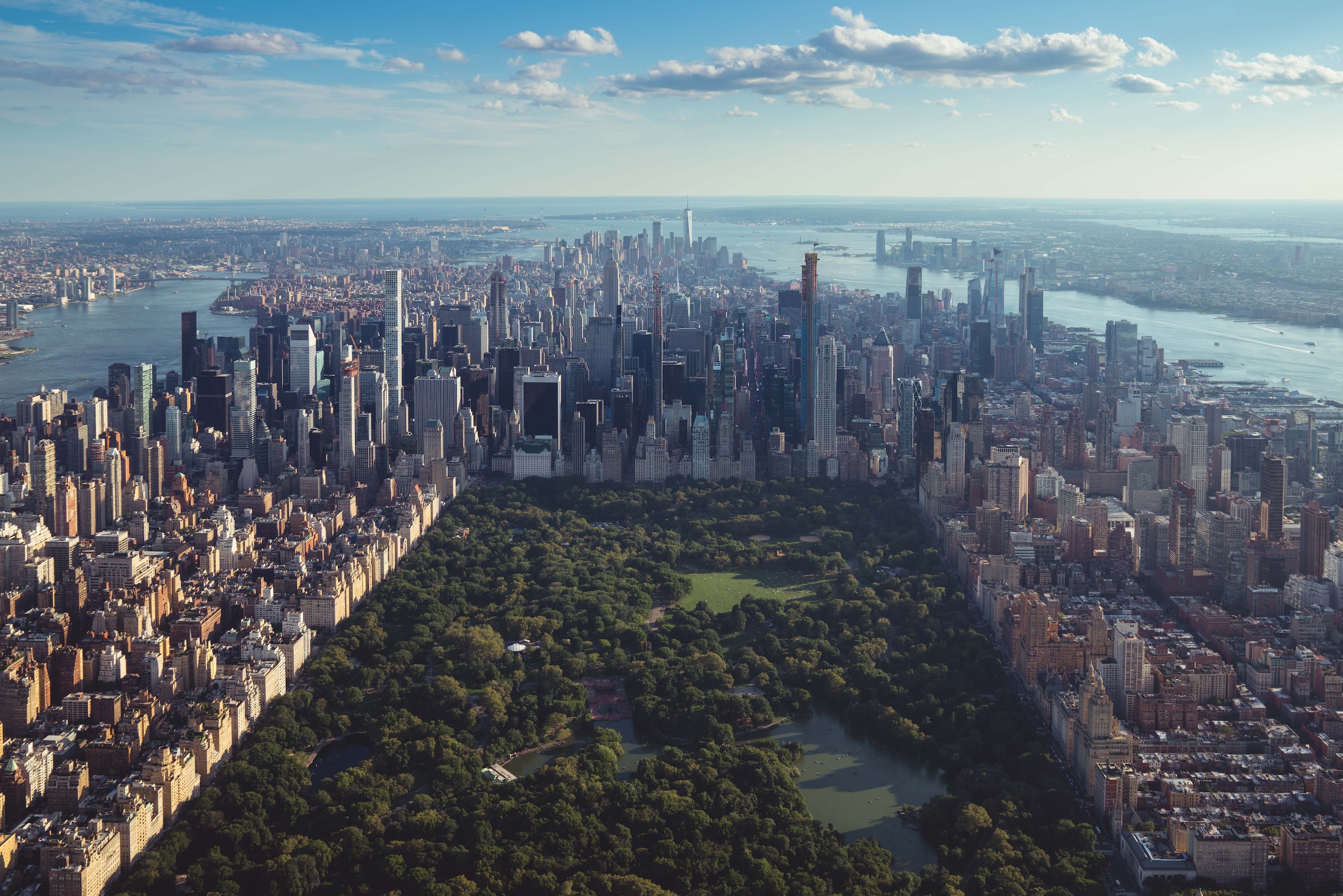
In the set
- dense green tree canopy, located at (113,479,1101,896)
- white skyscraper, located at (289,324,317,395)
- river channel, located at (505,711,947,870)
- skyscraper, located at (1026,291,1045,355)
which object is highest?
skyscraper, located at (1026,291,1045,355)

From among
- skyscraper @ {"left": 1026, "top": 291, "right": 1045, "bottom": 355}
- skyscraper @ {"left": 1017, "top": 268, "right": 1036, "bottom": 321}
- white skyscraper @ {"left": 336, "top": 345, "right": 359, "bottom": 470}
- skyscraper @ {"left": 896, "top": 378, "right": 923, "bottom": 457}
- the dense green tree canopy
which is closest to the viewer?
the dense green tree canopy

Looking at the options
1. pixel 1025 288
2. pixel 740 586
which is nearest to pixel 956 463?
pixel 740 586

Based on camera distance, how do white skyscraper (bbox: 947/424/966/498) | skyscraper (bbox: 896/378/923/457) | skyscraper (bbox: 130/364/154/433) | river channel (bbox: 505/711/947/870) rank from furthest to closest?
1. skyscraper (bbox: 130/364/154/433)
2. skyscraper (bbox: 896/378/923/457)
3. white skyscraper (bbox: 947/424/966/498)
4. river channel (bbox: 505/711/947/870)

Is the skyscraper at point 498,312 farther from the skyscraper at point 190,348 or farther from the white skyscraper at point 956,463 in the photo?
the white skyscraper at point 956,463

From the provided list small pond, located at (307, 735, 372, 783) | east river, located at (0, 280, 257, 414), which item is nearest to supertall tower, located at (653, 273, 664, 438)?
east river, located at (0, 280, 257, 414)

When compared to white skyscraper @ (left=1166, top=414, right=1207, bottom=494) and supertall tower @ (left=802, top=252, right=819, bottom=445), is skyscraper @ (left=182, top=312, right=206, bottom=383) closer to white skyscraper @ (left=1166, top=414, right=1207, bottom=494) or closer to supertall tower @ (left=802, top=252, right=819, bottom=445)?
supertall tower @ (left=802, top=252, right=819, bottom=445)
